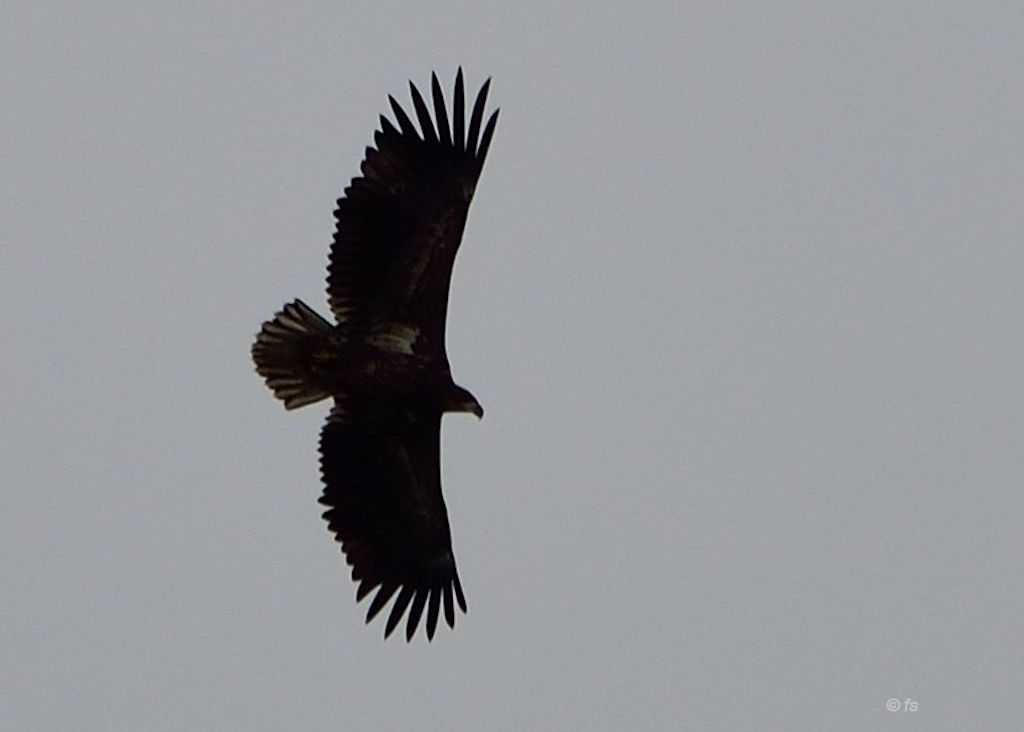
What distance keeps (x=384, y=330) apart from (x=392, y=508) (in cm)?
121

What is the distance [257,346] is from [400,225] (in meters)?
1.16

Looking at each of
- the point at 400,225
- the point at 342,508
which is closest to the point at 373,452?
the point at 342,508

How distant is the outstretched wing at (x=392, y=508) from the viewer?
48.5ft

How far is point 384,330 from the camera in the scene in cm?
1449

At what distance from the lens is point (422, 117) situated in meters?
14.4

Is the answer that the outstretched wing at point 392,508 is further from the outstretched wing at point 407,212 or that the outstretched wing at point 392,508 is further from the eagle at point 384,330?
the outstretched wing at point 407,212

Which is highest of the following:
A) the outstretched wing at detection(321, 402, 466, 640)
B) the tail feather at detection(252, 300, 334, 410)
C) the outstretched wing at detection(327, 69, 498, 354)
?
the outstretched wing at detection(327, 69, 498, 354)

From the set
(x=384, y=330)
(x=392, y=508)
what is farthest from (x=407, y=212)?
(x=392, y=508)

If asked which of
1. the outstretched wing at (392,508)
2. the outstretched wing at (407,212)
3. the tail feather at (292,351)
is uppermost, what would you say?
the outstretched wing at (407,212)

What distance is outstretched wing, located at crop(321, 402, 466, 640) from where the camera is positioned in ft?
48.5

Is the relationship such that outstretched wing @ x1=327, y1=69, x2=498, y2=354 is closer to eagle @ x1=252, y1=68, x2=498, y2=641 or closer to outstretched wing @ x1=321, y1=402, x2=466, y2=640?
eagle @ x1=252, y1=68, x2=498, y2=641

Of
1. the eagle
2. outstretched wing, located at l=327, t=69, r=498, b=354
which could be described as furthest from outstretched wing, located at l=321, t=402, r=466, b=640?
outstretched wing, located at l=327, t=69, r=498, b=354

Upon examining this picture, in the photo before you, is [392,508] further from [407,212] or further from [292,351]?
[407,212]

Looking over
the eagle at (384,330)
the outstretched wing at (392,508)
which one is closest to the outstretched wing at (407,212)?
the eagle at (384,330)
